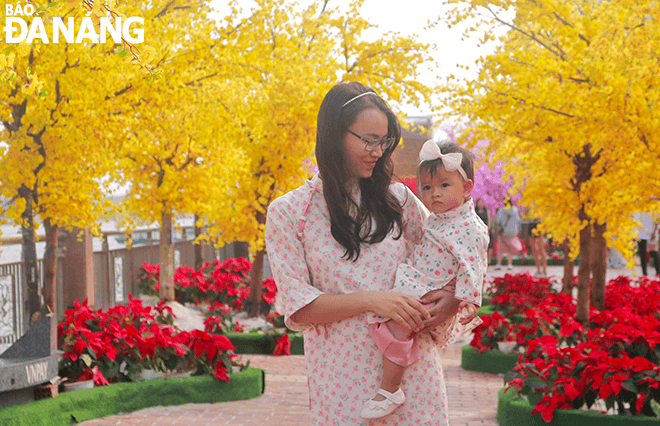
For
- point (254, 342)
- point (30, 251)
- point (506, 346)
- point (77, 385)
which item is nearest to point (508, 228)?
point (506, 346)

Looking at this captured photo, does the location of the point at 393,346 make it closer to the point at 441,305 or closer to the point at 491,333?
the point at 441,305

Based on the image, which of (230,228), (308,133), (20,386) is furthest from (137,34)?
(230,228)

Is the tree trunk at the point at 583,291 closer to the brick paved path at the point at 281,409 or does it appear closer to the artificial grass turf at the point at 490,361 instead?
the artificial grass turf at the point at 490,361

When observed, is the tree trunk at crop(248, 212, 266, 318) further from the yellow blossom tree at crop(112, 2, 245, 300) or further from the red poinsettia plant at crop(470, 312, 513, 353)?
the red poinsettia plant at crop(470, 312, 513, 353)

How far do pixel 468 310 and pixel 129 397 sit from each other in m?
3.80

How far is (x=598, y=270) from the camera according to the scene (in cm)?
746

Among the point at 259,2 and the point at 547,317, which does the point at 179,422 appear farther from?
the point at 259,2

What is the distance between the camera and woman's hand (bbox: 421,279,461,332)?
182cm

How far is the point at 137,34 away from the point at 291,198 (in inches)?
165

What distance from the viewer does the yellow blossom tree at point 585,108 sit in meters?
5.29

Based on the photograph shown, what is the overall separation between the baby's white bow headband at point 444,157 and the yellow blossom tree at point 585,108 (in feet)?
11.8

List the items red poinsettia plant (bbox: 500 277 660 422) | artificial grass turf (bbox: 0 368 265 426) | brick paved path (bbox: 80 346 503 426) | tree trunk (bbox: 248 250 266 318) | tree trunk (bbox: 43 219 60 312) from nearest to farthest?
red poinsettia plant (bbox: 500 277 660 422)
artificial grass turf (bbox: 0 368 265 426)
brick paved path (bbox: 80 346 503 426)
tree trunk (bbox: 43 219 60 312)
tree trunk (bbox: 248 250 266 318)

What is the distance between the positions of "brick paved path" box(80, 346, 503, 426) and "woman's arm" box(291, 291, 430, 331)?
3273mm

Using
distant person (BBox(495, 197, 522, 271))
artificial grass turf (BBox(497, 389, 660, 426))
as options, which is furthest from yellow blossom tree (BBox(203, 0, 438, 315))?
distant person (BBox(495, 197, 522, 271))
